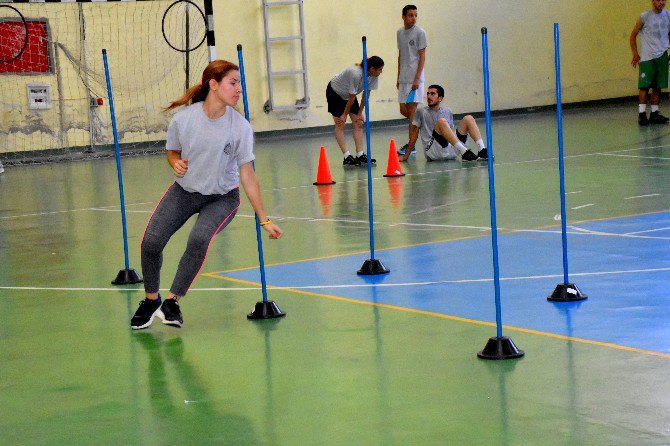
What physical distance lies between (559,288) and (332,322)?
1.28 meters

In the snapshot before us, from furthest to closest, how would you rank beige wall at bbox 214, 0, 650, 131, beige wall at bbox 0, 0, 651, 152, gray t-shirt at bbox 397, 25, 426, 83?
beige wall at bbox 214, 0, 650, 131
beige wall at bbox 0, 0, 651, 152
gray t-shirt at bbox 397, 25, 426, 83

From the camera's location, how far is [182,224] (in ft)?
19.8

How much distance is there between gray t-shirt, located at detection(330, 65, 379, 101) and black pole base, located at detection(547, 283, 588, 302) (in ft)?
27.7

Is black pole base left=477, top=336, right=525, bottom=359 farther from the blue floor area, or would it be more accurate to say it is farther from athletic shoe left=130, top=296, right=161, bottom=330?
athletic shoe left=130, top=296, right=161, bottom=330

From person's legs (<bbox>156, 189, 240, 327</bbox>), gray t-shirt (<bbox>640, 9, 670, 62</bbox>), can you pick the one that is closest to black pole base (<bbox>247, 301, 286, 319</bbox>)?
person's legs (<bbox>156, 189, 240, 327</bbox>)

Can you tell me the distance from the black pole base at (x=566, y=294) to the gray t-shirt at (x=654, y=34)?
12.5m

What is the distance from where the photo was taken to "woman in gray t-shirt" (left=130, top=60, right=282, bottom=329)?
19.4 feet

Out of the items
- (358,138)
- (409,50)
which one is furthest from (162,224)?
(409,50)

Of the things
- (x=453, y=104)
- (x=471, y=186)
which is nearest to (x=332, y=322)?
(x=471, y=186)

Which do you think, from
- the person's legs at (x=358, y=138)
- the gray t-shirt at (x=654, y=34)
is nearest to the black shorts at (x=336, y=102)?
the person's legs at (x=358, y=138)

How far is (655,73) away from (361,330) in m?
13.3

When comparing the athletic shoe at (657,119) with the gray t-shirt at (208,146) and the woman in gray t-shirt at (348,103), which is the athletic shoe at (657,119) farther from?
the gray t-shirt at (208,146)

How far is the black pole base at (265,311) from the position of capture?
6.29 m

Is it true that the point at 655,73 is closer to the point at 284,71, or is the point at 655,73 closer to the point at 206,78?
the point at 284,71
